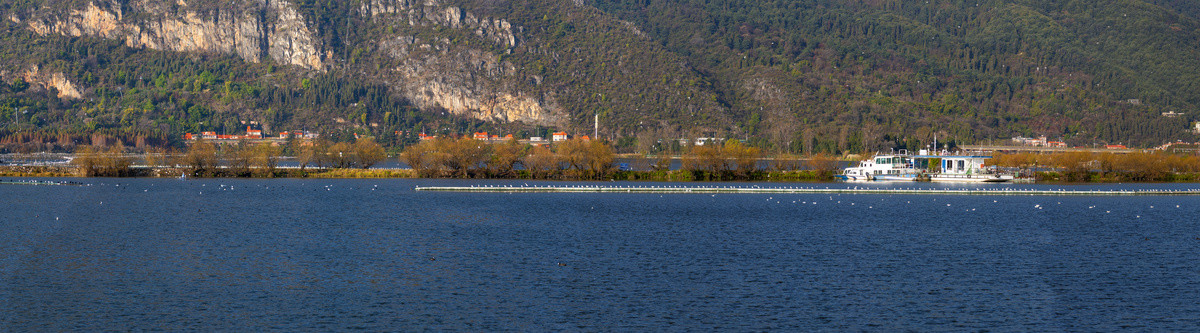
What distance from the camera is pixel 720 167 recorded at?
11731cm

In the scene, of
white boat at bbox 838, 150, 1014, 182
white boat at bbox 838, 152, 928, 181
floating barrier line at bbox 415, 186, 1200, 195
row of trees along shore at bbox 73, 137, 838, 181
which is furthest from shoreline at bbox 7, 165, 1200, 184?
floating barrier line at bbox 415, 186, 1200, 195

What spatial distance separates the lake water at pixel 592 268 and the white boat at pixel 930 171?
47.6 m

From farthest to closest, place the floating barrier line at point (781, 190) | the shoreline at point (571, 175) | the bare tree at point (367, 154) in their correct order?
the bare tree at point (367, 154), the shoreline at point (571, 175), the floating barrier line at point (781, 190)

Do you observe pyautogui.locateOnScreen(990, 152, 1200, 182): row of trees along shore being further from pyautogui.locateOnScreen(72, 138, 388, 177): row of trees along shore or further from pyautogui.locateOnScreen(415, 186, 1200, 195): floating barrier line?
pyautogui.locateOnScreen(72, 138, 388, 177): row of trees along shore

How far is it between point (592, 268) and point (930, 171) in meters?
95.6

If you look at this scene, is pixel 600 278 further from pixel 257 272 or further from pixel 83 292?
pixel 83 292

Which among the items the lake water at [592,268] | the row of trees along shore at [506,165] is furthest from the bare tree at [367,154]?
the lake water at [592,268]

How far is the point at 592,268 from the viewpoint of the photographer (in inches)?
1631

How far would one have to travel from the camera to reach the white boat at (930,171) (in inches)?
4774

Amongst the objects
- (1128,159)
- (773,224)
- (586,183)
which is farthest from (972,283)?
(1128,159)

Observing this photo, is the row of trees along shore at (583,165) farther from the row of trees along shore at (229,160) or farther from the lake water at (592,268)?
the lake water at (592,268)

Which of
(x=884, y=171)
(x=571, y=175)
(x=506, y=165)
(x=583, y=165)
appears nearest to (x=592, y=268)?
(x=571, y=175)

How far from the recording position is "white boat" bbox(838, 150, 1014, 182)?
398 feet

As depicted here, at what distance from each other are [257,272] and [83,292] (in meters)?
6.57
